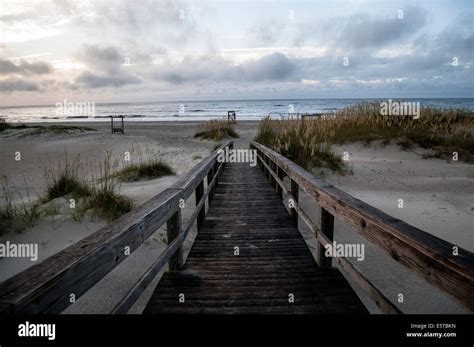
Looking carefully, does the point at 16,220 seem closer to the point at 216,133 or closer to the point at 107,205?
the point at 107,205

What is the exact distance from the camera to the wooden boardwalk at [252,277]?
2.54 meters

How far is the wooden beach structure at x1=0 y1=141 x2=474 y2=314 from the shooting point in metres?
1.27

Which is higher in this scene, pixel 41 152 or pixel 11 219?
pixel 41 152

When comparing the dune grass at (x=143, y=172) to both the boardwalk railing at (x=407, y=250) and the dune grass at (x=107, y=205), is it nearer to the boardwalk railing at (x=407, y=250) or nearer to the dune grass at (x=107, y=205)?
the dune grass at (x=107, y=205)

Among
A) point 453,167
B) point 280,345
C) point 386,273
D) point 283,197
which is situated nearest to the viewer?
point 280,345

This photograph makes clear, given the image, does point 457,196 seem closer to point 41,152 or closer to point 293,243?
point 293,243

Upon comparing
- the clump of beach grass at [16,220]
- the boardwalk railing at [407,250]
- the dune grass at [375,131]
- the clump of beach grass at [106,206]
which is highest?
the dune grass at [375,131]

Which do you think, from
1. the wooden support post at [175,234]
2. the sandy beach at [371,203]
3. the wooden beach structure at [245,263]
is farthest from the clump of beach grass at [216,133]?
the wooden support post at [175,234]

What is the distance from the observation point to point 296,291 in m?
2.77

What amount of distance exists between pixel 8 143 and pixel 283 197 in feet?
58.0

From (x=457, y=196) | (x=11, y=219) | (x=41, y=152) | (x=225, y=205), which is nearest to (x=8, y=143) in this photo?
(x=41, y=152)

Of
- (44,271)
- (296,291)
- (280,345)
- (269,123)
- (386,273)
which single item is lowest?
(386,273)

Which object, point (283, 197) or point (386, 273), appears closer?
point (386, 273)

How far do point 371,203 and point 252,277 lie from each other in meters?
4.25
